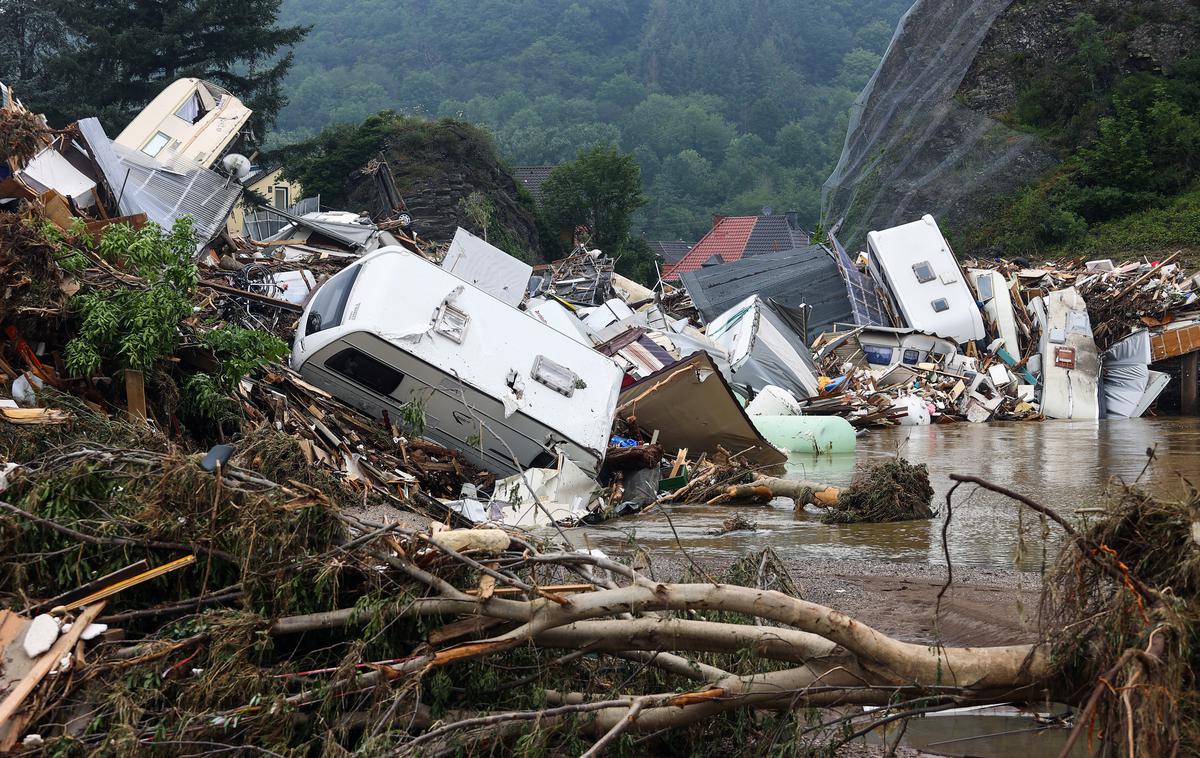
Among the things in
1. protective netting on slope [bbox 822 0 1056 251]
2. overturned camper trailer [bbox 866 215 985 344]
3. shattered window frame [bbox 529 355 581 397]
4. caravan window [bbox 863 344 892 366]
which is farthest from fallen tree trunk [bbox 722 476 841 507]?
protective netting on slope [bbox 822 0 1056 251]

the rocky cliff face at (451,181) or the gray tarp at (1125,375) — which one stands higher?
the rocky cliff face at (451,181)

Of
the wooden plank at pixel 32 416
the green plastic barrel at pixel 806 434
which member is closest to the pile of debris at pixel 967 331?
the green plastic barrel at pixel 806 434

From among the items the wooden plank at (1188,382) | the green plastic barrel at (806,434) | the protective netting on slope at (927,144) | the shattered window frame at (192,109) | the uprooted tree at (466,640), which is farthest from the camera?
the protective netting on slope at (927,144)

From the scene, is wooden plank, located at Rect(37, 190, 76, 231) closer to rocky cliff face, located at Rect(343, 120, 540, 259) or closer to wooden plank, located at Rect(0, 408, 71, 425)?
wooden plank, located at Rect(0, 408, 71, 425)

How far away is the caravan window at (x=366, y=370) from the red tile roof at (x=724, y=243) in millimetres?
39300

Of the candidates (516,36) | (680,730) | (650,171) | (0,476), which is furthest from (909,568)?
(516,36)

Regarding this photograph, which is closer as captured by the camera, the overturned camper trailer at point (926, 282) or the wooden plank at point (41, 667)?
the wooden plank at point (41, 667)

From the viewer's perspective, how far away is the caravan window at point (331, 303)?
9.48 meters

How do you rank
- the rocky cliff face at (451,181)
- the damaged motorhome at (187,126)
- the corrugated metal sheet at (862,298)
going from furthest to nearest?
the rocky cliff face at (451,181) < the corrugated metal sheet at (862,298) < the damaged motorhome at (187,126)

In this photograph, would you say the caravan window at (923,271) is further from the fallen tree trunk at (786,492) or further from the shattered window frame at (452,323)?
the shattered window frame at (452,323)

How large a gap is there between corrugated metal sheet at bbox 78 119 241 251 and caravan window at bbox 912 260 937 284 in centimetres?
1370

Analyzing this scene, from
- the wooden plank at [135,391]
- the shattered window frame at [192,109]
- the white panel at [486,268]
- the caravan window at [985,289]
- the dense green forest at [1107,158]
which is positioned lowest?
the wooden plank at [135,391]

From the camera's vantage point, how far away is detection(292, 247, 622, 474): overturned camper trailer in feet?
30.0

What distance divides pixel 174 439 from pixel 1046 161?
114 feet
